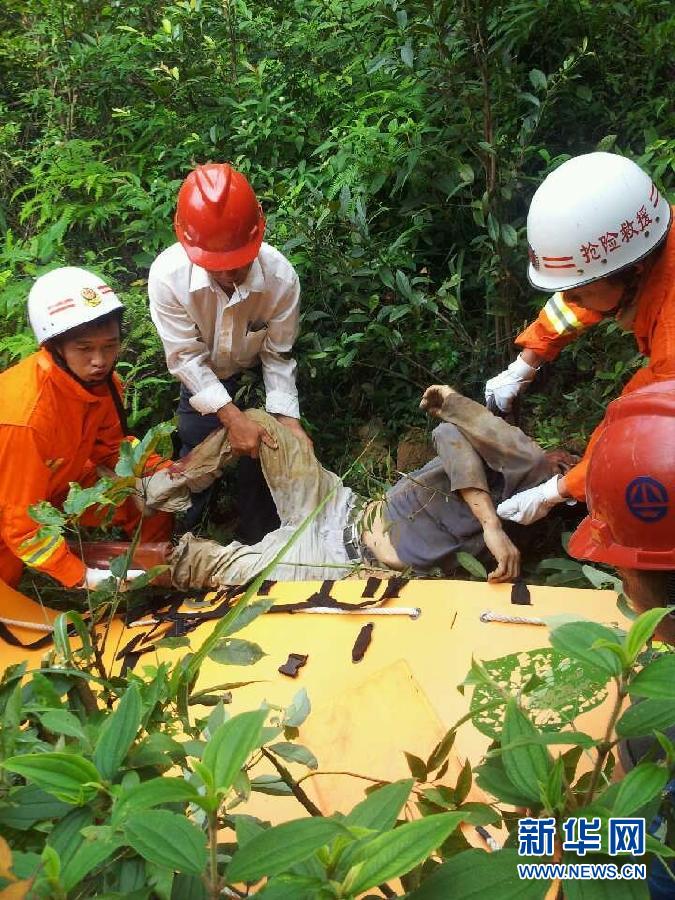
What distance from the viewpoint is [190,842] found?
611 mm

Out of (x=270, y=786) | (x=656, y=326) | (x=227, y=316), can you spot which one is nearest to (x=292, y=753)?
(x=270, y=786)

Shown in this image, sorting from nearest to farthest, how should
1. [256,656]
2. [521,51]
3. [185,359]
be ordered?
[256,656] < [185,359] < [521,51]

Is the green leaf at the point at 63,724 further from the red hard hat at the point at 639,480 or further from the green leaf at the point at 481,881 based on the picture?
the red hard hat at the point at 639,480

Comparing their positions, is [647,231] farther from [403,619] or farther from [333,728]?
[333,728]

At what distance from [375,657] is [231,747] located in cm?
136

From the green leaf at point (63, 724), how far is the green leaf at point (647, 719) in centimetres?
56

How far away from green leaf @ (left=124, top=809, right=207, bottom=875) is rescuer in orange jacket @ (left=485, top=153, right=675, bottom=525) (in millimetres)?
1884

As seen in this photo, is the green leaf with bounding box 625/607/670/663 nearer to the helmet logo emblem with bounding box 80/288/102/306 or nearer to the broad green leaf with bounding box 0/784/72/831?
the broad green leaf with bounding box 0/784/72/831

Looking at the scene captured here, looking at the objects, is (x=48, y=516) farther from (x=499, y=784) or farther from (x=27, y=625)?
(x=27, y=625)

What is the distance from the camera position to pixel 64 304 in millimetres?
2666

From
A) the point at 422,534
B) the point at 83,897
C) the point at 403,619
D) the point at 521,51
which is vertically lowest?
the point at 422,534

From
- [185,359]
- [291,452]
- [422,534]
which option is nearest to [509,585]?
[422,534]

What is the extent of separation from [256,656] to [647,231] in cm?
194

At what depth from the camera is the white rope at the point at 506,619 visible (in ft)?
6.45
